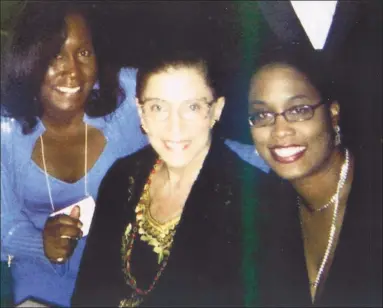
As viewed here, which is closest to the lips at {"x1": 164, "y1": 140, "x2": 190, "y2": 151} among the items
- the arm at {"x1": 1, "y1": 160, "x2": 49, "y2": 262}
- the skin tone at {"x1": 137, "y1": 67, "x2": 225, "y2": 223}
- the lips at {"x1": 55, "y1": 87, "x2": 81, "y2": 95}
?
the skin tone at {"x1": 137, "y1": 67, "x2": 225, "y2": 223}

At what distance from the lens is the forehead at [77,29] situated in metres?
2.01

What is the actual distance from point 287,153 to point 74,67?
911 millimetres

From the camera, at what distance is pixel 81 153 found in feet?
6.73

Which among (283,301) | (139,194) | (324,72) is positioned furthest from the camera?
(139,194)

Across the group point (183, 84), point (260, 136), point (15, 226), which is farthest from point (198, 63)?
point (15, 226)

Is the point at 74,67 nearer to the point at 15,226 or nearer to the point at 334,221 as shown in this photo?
the point at 15,226

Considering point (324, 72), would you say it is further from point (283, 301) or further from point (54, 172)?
point (54, 172)

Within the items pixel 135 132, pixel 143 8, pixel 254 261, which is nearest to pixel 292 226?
pixel 254 261

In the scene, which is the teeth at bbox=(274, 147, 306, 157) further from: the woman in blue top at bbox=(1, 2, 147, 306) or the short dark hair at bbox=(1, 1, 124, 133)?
the short dark hair at bbox=(1, 1, 124, 133)

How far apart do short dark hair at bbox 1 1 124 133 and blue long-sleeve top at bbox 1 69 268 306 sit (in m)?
0.05

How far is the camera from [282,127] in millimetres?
1804

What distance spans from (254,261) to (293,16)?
0.93 m

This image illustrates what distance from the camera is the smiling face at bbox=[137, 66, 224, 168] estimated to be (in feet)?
6.21

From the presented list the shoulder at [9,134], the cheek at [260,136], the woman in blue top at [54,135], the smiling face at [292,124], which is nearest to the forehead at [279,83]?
the smiling face at [292,124]
